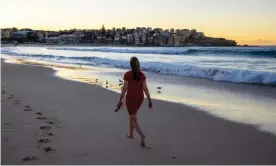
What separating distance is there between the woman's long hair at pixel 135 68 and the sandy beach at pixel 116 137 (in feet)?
3.57

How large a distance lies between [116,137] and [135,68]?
1.32m

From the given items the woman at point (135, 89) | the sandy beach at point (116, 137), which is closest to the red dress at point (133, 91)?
the woman at point (135, 89)

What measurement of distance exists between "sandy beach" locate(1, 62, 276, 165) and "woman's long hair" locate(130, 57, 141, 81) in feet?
3.57

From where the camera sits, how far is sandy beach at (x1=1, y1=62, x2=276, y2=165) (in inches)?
208

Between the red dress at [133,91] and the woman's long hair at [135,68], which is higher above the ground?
the woman's long hair at [135,68]

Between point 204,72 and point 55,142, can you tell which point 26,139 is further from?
point 204,72

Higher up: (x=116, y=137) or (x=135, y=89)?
(x=135, y=89)

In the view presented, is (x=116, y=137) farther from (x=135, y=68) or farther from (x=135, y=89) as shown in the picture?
(x=135, y=68)

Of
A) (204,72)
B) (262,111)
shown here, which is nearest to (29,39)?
(204,72)

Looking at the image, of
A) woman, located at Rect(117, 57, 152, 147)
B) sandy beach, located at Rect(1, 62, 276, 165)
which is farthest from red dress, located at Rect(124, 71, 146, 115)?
sandy beach, located at Rect(1, 62, 276, 165)

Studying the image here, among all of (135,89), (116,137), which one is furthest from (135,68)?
(116,137)

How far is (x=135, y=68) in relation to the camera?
5832 mm

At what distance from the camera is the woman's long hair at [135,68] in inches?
227

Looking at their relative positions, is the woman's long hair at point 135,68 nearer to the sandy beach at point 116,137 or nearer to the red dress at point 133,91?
the red dress at point 133,91
